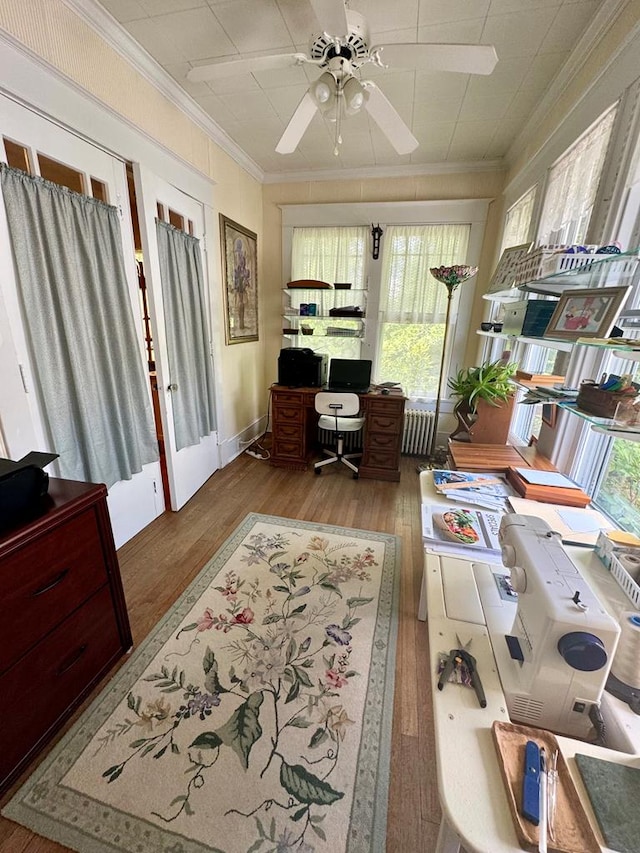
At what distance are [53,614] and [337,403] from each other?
233cm

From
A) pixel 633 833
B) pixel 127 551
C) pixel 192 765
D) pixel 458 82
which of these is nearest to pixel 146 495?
pixel 127 551

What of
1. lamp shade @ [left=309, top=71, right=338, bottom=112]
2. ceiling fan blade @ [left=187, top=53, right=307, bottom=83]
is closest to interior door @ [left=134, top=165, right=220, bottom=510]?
ceiling fan blade @ [left=187, top=53, right=307, bottom=83]

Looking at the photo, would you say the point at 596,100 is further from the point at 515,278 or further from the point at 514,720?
the point at 514,720

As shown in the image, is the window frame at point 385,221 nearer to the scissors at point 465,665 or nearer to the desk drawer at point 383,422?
the desk drawer at point 383,422

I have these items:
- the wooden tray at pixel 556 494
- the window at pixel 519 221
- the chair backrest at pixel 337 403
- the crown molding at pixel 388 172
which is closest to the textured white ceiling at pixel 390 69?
the crown molding at pixel 388 172

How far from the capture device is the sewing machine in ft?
2.16

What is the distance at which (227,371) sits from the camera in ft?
10.9

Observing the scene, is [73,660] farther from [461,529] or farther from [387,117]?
[387,117]

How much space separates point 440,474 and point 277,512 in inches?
57.3

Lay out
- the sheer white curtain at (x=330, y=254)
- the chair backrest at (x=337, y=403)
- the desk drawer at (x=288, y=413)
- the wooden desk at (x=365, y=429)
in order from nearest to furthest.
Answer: the chair backrest at (x=337, y=403)
the wooden desk at (x=365, y=429)
the desk drawer at (x=288, y=413)
the sheer white curtain at (x=330, y=254)

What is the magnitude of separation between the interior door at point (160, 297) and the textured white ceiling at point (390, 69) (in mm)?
649

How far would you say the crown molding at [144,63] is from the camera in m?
1.64

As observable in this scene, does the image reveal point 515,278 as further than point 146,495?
No

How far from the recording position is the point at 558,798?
568mm
